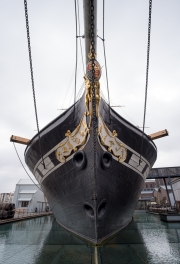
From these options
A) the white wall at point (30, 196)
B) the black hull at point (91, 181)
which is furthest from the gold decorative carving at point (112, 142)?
the white wall at point (30, 196)

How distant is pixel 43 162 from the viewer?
5.89m

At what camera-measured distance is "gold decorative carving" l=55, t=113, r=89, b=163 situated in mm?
5066

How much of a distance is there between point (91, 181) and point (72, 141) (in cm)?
141

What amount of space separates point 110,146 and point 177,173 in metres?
14.8

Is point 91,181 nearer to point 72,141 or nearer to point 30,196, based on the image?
point 72,141

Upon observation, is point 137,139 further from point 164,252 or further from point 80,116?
point 164,252

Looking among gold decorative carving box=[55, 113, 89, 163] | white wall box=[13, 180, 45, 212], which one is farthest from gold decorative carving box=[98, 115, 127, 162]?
white wall box=[13, 180, 45, 212]

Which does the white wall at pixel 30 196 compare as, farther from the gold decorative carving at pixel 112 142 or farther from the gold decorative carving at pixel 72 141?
the gold decorative carving at pixel 112 142

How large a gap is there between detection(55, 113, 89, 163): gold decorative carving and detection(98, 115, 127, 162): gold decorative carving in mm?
478

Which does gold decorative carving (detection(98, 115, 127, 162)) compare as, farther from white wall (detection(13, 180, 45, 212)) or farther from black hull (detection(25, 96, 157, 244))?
white wall (detection(13, 180, 45, 212))

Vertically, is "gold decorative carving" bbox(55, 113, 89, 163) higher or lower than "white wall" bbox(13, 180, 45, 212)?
higher

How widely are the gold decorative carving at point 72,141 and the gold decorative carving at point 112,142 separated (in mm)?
478

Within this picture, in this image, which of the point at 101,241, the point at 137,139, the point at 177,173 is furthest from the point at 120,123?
the point at 177,173

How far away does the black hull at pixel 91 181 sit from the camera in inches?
178
